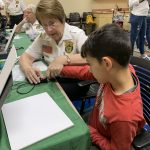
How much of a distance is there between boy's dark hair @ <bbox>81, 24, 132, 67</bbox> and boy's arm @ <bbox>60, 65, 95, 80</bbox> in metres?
0.35

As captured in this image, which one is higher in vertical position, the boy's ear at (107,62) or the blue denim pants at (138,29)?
the boy's ear at (107,62)

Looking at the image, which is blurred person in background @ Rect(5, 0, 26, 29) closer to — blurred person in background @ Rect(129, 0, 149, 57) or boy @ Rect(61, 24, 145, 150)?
blurred person in background @ Rect(129, 0, 149, 57)

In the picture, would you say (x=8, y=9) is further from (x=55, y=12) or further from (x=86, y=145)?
(x=86, y=145)

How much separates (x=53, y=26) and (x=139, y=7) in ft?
8.59

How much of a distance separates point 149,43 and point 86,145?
355cm

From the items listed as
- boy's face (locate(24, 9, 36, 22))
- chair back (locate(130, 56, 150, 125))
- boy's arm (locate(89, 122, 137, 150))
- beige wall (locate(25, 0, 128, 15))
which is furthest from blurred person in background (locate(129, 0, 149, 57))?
beige wall (locate(25, 0, 128, 15))

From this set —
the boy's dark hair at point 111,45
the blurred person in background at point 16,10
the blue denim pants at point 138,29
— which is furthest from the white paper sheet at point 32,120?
the blurred person in background at point 16,10

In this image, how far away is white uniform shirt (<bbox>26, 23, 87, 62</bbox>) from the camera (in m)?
1.46

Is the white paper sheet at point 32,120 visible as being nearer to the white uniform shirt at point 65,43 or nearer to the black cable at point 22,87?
the black cable at point 22,87

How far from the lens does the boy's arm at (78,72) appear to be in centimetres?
127

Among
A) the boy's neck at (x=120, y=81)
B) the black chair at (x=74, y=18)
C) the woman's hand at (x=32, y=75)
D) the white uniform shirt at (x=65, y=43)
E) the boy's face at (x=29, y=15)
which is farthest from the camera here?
the black chair at (x=74, y=18)

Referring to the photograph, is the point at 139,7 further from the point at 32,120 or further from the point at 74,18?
the point at 32,120

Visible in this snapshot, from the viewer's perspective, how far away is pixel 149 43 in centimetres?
400

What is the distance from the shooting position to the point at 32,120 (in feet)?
2.92
